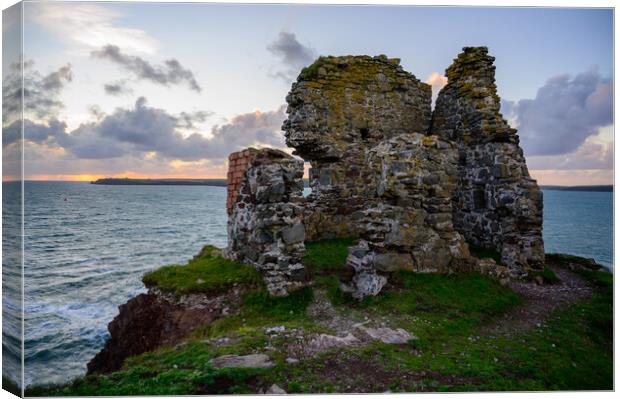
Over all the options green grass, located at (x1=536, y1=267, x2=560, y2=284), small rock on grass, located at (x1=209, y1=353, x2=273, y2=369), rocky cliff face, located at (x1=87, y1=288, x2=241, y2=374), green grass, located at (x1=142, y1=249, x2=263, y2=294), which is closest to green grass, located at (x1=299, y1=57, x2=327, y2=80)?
green grass, located at (x1=142, y1=249, x2=263, y2=294)

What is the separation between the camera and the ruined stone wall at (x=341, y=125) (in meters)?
14.1

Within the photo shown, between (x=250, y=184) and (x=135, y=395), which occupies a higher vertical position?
(x=250, y=184)

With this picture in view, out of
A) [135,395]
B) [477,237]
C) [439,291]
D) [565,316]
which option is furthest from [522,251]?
[135,395]

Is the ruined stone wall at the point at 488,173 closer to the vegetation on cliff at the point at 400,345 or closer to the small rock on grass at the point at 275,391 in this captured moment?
the vegetation on cliff at the point at 400,345

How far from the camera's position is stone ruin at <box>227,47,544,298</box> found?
9.01 metres

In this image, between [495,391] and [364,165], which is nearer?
[495,391]

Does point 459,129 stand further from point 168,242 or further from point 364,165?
point 168,242

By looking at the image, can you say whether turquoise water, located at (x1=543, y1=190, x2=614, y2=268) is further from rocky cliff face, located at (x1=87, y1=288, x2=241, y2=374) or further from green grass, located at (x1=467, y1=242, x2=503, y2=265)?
rocky cliff face, located at (x1=87, y1=288, x2=241, y2=374)

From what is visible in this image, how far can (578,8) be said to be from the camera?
7.41 metres

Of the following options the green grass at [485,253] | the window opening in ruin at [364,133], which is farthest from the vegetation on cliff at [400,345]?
the window opening in ruin at [364,133]

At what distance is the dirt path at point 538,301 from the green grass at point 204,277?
4.73m

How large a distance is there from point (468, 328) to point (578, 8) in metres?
5.85

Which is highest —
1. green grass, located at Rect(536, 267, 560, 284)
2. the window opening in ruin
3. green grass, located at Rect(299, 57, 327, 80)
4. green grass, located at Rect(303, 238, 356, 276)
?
green grass, located at Rect(299, 57, 327, 80)

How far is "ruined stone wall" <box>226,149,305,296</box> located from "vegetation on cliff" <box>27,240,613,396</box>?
0.45 metres
